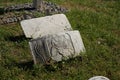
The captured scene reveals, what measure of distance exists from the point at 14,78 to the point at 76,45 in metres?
1.59

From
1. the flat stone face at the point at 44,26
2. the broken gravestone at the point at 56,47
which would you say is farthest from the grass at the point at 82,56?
the flat stone face at the point at 44,26

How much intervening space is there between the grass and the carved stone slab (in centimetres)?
19

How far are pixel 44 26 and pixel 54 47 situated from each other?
128cm

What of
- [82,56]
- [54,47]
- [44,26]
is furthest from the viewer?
[44,26]

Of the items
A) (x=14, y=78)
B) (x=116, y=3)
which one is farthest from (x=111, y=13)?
(x=14, y=78)

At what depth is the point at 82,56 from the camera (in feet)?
23.2

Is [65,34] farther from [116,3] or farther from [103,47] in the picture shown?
[116,3]

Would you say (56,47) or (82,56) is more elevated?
(56,47)

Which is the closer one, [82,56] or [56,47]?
[56,47]

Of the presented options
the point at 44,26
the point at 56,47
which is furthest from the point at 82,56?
the point at 44,26

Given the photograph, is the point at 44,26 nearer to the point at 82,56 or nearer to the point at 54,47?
the point at 54,47

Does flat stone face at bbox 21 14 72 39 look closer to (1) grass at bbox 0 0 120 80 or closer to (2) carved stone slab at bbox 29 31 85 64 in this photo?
(1) grass at bbox 0 0 120 80

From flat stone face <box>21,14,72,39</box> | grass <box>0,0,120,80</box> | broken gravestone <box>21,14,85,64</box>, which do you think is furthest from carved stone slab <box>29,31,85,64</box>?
flat stone face <box>21,14,72,39</box>

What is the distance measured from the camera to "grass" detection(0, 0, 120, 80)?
673 cm
